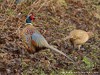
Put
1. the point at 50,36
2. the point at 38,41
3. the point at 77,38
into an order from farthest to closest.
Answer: the point at 50,36 < the point at 77,38 < the point at 38,41

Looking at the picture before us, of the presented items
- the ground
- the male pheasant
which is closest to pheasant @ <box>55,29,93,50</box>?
the male pheasant

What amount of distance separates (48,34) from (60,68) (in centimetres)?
153

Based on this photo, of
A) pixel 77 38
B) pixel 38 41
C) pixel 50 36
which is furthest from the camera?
pixel 50 36

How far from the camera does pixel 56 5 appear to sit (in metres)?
10.1

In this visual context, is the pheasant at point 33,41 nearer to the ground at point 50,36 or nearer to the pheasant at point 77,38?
the ground at point 50,36

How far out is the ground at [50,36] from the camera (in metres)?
6.91

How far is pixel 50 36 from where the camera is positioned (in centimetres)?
852

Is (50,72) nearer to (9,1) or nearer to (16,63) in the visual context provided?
(16,63)

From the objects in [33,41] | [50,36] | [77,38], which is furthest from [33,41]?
[50,36]

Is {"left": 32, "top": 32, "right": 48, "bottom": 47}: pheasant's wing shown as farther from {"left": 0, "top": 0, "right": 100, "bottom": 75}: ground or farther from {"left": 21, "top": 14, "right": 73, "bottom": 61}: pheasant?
{"left": 0, "top": 0, "right": 100, "bottom": 75}: ground

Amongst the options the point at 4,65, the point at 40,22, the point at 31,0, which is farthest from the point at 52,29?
the point at 4,65

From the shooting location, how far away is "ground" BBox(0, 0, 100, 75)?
6.91 meters

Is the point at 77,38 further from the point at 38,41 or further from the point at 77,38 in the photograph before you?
the point at 38,41

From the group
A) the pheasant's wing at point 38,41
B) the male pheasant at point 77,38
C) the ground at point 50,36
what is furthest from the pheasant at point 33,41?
the male pheasant at point 77,38
